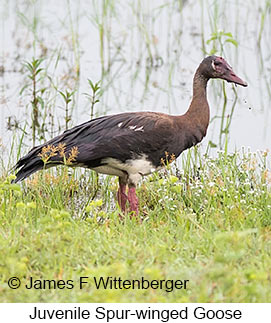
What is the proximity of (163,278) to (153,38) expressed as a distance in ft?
25.9

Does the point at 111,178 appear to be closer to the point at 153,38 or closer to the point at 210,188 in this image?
the point at 210,188

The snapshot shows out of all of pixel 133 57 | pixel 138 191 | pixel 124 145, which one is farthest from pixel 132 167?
pixel 133 57

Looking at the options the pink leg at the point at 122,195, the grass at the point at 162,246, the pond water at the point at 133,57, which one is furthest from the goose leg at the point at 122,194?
the pond water at the point at 133,57

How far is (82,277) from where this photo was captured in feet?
13.9

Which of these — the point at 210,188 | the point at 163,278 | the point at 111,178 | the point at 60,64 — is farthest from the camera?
the point at 60,64

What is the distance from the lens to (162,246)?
4.66m

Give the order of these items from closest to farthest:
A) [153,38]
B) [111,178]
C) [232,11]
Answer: [111,178]
[153,38]
[232,11]

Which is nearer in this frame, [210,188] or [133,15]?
[210,188]

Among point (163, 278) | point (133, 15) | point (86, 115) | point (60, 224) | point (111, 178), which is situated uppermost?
point (133, 15)

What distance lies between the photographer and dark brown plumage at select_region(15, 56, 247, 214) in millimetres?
6145

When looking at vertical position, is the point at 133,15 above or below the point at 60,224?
above

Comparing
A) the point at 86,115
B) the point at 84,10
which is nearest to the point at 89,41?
the point at 84,10

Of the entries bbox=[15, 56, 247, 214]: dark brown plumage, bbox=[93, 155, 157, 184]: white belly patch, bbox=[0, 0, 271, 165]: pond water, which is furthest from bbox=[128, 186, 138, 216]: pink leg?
bbox=[0, 0, 271, 165]: pond water

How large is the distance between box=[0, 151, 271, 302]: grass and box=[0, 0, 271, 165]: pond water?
257 cm
